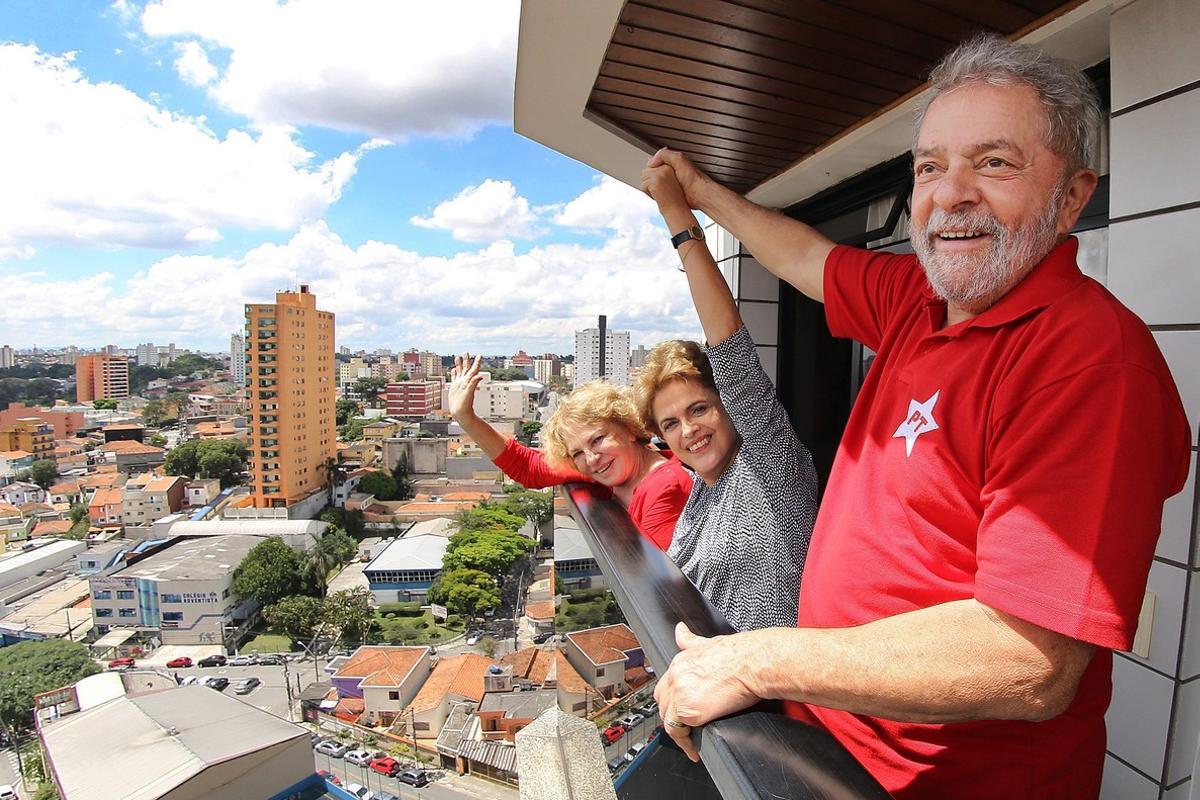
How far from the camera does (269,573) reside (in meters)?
27.7

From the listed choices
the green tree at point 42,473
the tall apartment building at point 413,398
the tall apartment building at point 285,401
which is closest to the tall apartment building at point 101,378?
the green tree at point 42,473

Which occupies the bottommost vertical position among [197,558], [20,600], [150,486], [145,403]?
[20,600]

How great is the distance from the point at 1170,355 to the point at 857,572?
0.74 m

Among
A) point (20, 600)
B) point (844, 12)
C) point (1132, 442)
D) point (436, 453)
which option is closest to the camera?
point (1132, 442)

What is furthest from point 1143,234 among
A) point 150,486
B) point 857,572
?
Answer: point 150,486

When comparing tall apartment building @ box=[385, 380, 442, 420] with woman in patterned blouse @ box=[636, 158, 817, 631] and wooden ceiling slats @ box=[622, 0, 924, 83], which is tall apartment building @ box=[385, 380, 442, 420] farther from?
woman in patterned blouse @ box=[636, 158, 817, 631]

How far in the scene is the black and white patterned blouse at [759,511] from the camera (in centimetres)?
92

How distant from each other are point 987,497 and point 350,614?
2977 cm

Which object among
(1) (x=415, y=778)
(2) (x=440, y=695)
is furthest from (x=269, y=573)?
(1) (x=415, y=778)

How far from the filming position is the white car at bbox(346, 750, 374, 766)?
19047 millimetres

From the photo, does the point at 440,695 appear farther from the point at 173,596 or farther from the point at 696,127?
the point at 696,127

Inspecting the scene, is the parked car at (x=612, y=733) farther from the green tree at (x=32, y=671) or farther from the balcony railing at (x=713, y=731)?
the green tree at (x=32, y=671)

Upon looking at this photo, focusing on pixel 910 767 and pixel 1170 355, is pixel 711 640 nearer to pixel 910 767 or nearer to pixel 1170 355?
pixel 910 767

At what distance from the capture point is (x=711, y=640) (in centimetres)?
58
